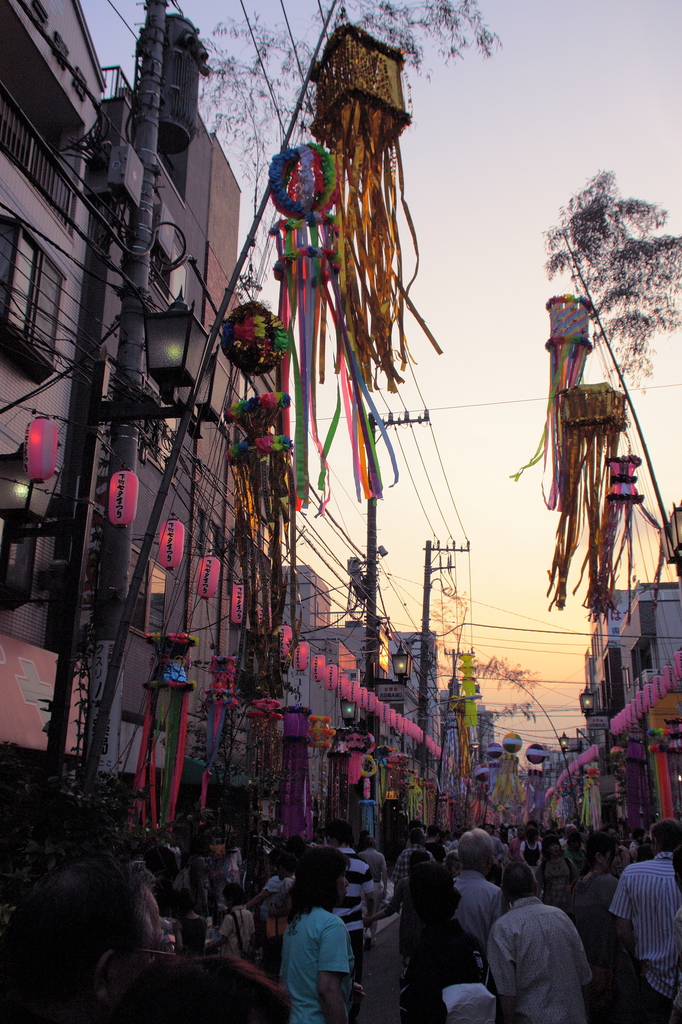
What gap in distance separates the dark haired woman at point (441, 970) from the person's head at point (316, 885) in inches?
15.1

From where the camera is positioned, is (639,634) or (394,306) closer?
(394,306)

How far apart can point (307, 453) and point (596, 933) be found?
483 centimetres

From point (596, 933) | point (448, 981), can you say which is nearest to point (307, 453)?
point (596, 933)

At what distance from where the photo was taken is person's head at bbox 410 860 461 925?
387 cm

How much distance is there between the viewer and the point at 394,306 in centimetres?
667

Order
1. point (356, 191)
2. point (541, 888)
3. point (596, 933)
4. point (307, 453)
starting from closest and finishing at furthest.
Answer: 1. point (596, 933)
2. point (356, 191)
3. point (307, 453)
4. point (541, 888)

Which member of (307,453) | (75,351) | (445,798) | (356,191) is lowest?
(445,798)

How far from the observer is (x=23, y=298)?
436 inches

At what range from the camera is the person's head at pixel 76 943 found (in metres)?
1.61

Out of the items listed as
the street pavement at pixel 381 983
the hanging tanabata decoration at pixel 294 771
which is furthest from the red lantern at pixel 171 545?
the hanging tanabata decoration at pixel 294 771

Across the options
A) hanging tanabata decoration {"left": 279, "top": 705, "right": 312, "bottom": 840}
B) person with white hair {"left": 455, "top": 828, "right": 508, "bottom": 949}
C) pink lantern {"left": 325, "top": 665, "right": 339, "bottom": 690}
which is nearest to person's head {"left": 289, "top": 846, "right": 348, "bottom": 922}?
person with white hair {"left": 455, "top": 828, "right": 508, "bottom": 949}

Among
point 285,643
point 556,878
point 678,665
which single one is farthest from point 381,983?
point 678,665

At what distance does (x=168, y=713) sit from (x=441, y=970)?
8706 mm

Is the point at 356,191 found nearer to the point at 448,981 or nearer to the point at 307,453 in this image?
the point at 307,453
